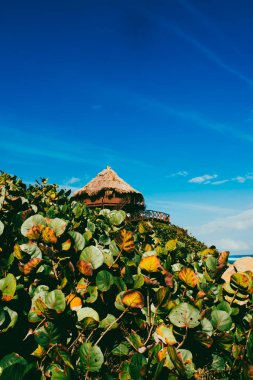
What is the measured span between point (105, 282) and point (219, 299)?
670 mm

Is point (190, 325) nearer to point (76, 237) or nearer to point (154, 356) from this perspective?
point (154, 356)

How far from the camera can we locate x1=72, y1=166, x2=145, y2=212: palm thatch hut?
30.6 meters

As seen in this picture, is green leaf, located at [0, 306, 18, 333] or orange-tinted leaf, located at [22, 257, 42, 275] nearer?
green leaf, located at [0, 306, 18, 333]

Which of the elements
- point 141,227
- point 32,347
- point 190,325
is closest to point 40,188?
point 141,227

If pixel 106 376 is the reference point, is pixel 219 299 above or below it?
above

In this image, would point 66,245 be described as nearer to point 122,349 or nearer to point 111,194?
point 122,349

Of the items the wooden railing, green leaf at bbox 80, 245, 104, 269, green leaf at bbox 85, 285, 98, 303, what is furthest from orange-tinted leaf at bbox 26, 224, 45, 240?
the wooden railing

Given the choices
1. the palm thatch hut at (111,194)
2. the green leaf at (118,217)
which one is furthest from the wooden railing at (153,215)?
the green leaf at (118,217)

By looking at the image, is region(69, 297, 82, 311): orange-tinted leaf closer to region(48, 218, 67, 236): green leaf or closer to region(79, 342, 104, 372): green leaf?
region(79, 342, 104, 372): green leaf

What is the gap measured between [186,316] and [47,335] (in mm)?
623

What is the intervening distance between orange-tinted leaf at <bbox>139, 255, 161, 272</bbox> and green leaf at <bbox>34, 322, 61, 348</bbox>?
0.52 m

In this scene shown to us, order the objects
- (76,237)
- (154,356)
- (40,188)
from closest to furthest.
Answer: (154,356) → (76,237) → (40,188)

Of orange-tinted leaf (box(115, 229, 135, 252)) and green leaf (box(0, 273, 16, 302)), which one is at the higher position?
orange-tinted leaf (box(115, 229, 135, 252))

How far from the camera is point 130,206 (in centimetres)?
3131
